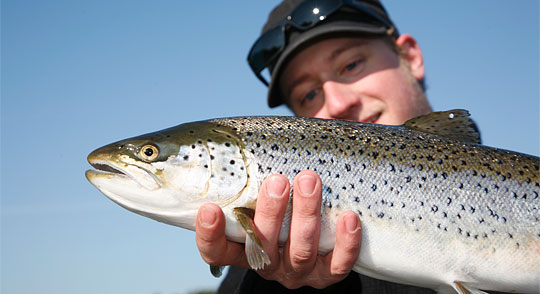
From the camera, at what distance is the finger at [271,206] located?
2387mm

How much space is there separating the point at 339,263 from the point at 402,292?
102 cm

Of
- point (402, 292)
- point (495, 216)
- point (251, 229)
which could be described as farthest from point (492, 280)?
point (251, 229)

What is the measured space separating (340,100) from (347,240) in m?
2.67

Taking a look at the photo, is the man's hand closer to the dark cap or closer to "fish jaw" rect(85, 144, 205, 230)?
"fish jaw" rect(85, 144, 205, 230)

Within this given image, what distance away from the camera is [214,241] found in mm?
2543

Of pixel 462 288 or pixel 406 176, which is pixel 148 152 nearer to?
pixel 406 176

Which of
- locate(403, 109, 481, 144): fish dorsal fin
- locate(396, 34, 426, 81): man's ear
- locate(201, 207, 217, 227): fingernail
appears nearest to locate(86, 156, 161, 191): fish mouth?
locate(201, 207, 217, 227): fingernail

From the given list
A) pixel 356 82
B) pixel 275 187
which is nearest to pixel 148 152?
pixel 275 187

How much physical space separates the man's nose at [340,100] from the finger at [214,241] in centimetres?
243

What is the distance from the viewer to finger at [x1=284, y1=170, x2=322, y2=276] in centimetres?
239

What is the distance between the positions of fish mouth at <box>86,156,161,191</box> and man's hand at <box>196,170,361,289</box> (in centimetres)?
34

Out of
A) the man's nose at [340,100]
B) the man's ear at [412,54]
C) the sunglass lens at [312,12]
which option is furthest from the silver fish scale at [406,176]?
the man's ear at [412,54]

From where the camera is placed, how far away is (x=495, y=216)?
8.29 feet

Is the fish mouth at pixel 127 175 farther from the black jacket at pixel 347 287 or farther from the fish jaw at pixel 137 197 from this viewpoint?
the black jacket at pixel 347 287
